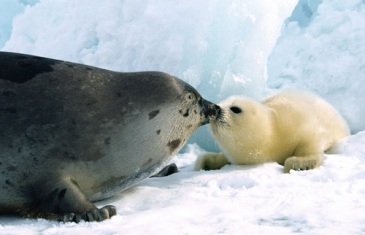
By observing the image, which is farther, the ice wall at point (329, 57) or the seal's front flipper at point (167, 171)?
the ice wall at point (329, 57)

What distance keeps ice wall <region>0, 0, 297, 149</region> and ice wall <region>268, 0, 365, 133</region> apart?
63 centimetres

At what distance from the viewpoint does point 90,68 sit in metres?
2.74

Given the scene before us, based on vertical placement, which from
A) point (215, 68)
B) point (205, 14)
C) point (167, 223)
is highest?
point (205, 14)

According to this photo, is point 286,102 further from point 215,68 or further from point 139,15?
point 139,15

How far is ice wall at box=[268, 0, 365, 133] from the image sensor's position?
5883 mm

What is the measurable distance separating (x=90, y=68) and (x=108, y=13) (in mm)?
4560

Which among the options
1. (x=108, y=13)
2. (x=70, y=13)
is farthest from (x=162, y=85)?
(x=70, y=13)

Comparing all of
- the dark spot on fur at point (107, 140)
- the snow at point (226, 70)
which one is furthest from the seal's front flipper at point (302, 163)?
the dark spot on fur at point (107, 140)

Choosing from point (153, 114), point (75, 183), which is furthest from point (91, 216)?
point (153, 114)

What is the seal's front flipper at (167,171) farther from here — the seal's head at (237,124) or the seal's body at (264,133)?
the seal's head at (237,124)

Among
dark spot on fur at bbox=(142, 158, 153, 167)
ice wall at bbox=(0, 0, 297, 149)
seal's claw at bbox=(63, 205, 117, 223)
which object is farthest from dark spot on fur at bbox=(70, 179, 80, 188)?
ice wall at bbox=(0, 0, 297, 149)

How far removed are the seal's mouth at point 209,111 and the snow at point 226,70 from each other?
0.33 meters

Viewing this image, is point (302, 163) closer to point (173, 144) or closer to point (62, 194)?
point (173, 144)

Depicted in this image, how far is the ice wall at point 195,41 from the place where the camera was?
6.02m
